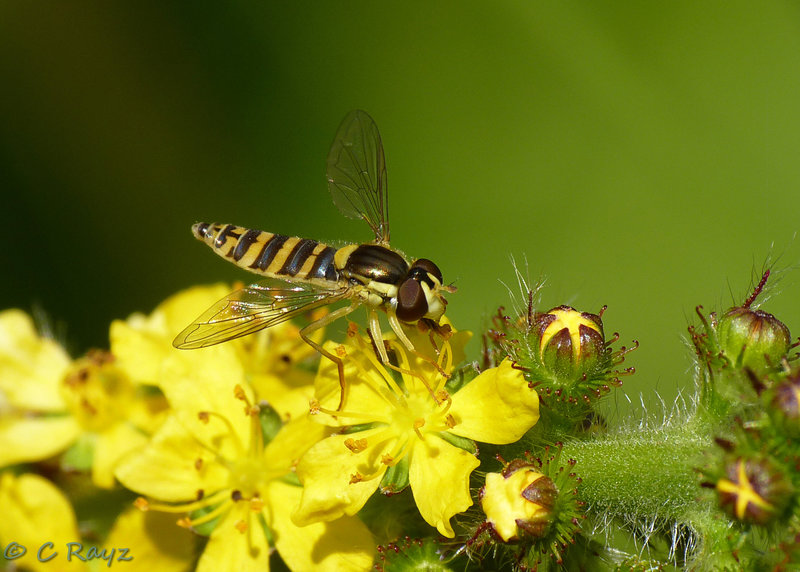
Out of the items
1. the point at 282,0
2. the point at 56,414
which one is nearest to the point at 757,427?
the point at 56,414

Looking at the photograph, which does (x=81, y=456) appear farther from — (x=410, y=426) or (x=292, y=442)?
(x=410, y=426)

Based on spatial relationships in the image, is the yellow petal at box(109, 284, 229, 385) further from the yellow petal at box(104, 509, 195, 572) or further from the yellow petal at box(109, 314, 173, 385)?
the yellow petal at box(104, 509, 195, 572)

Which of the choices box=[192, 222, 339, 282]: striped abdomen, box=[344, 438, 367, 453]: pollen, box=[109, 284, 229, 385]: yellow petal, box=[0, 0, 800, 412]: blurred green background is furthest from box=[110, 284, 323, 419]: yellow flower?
box=[0, 0, 800, 412]: blurred green background

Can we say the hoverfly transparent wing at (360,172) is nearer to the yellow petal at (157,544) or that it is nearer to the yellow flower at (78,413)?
the yellow flower at (78,413)

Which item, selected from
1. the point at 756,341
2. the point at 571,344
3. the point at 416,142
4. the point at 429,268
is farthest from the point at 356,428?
the point at 416,142

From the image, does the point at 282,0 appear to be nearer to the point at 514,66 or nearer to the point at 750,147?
the point at 514,66
